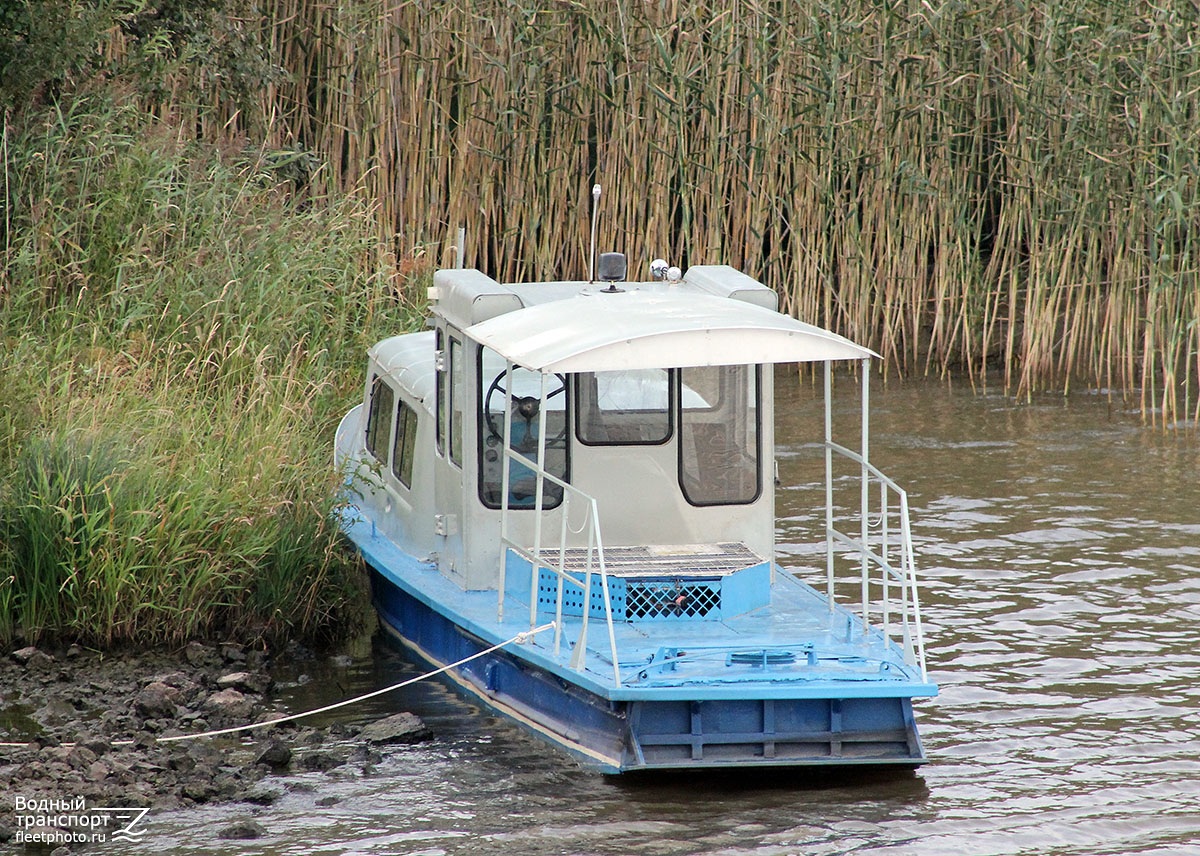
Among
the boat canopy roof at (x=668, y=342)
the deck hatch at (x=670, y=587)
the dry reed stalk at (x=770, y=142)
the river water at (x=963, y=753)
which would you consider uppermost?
the dry reed stalk at (x=770, y=142)

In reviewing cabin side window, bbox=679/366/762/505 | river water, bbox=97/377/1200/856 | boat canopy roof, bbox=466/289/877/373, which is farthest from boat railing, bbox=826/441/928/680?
boat canopy roof, bbox=466/289/877/373

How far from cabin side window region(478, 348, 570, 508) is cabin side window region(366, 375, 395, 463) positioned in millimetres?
1824

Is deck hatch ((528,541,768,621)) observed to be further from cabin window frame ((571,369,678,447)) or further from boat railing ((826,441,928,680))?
cabin window frame ((571,369,678,447))

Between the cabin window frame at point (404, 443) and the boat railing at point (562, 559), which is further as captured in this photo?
the cabin window frame at point (404, 443)

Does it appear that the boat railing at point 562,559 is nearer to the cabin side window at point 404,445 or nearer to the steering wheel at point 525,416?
the steering wheel at point 525,416

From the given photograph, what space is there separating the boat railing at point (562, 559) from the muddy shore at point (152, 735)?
0.86 meters

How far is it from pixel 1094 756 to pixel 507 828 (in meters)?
2.76

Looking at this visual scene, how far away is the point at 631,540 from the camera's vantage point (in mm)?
8844

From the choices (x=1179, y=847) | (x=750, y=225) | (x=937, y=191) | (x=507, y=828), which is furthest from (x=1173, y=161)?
(x=507, y=828)

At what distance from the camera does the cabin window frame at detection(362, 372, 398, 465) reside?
10570 millimetres

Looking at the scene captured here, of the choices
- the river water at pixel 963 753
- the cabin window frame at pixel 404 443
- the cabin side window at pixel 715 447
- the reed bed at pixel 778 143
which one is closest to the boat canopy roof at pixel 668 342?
the cabin side window at pixel 715 447

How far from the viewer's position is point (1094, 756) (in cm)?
796

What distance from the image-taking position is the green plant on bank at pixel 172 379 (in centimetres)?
888

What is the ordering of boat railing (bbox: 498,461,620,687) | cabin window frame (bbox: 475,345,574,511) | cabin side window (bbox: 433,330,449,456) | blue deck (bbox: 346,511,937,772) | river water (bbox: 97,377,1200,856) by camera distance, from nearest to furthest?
river water (bbox: 97,377,1200,856), blue deck (bbox: 346,511,937,772), boat railing (bbox: 498,461,620,687), cabin window frame (bbox: 475,345,574,511), cabin side window (bbox: 433,330,449,456)
